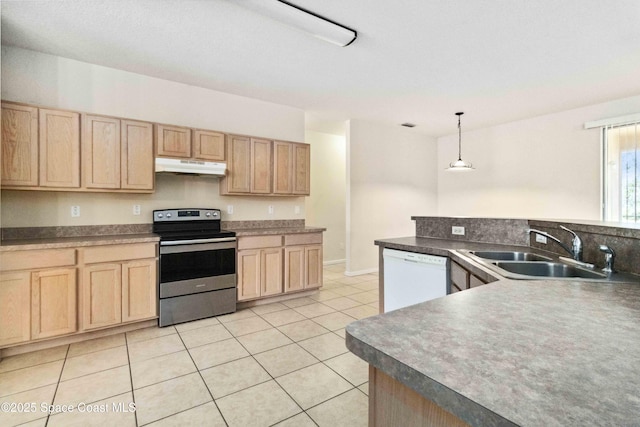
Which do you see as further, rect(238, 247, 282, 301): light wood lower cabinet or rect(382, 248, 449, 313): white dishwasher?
rect(238, 247, 282, 301): light wood lower cabinet

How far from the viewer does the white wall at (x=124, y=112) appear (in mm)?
2855

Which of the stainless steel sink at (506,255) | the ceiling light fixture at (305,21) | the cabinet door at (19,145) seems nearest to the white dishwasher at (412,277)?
the stainless steel sink at (506,255)

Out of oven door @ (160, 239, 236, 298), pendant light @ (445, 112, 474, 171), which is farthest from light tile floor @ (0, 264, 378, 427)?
pendant light @ (445, 112, 474, 171)

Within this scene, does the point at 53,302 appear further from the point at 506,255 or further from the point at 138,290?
the point at 506,255

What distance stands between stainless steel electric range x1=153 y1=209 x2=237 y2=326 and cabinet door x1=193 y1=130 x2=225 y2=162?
65 cm

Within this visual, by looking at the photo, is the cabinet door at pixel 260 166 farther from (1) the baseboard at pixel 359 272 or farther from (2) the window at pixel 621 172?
(2) the window at pixel 621 172

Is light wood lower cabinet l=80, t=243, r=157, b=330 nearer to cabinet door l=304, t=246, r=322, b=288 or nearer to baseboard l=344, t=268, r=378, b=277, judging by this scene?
cabinet door l=304, t=246, r=322, b=288

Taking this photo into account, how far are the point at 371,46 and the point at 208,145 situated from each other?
6.86ft

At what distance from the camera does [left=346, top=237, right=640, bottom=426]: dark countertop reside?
53 cm

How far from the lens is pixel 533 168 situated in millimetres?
5102

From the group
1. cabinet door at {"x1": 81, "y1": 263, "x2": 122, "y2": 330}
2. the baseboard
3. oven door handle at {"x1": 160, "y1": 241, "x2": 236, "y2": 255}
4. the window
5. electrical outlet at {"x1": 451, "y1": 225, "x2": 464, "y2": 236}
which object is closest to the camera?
cabinet door at {"x1": 81, "y1": 263, "x2": 122, "y2": 330}

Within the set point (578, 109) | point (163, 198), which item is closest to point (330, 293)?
point (163, 198)

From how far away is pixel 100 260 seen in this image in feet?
8.92

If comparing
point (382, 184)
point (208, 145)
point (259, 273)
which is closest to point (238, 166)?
point (208, 145)
